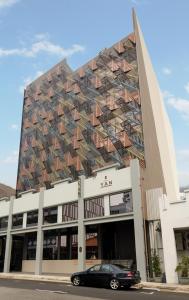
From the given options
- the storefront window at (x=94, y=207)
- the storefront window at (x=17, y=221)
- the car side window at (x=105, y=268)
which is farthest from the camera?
the storefront window at (x=17, y=221)

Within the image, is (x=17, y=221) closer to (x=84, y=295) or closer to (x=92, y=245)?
(x=92, y=245)

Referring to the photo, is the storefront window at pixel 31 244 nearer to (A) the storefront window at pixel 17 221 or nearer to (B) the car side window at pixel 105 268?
(A) the storefront window at pixel 17 221

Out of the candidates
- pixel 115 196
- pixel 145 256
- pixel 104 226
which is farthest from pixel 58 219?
pixel 145 256

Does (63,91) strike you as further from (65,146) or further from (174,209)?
(174,209)

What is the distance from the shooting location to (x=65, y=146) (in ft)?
157

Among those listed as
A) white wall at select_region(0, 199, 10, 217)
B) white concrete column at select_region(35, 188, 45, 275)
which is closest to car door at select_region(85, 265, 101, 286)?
white concrete column at select_region(35, 188, 45, 275)

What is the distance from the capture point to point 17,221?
39344mm

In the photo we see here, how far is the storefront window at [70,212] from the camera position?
3219 cm

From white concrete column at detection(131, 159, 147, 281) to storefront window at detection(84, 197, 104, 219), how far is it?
13.4ft

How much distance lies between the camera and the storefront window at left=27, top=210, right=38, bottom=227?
36625 mm

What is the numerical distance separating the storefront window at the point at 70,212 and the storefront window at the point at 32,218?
199 inches

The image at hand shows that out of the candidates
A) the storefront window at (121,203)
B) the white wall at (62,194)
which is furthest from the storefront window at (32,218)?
the storefront window at (121,203)

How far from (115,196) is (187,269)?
A: 9551 mm

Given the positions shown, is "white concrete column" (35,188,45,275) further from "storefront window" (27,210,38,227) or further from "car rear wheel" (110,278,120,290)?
"car rear wheel" (110,278,120,290)
